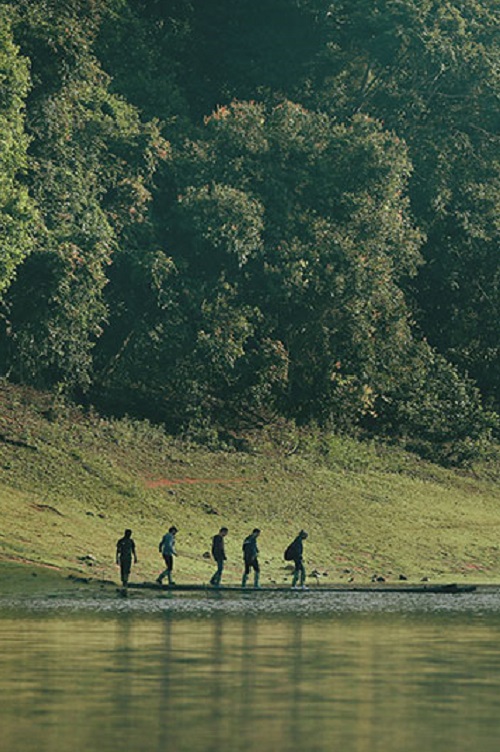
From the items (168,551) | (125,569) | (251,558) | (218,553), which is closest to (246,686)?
(125,569)

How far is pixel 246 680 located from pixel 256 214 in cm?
4073

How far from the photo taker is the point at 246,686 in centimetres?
1866

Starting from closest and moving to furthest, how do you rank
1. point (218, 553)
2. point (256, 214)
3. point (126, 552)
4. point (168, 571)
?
point (126, 552), point (168, 571), point (218, 553), point (256, 214)

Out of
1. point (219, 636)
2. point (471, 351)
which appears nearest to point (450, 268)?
point (471, 351)

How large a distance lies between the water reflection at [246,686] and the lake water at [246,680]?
0.02m

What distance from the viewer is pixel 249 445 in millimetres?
62938

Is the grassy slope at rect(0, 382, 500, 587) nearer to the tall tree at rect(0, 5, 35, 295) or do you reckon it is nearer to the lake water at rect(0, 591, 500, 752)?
the tall tree at rect(0, 5, 35, 295)

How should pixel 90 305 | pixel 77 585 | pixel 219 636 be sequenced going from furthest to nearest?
pixel 90 305, pixel 77 585, pixel 219 636

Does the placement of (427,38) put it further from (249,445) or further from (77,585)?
(77,585)

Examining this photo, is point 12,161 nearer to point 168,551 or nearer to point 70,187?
point 70,187

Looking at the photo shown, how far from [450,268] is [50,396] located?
1650cm

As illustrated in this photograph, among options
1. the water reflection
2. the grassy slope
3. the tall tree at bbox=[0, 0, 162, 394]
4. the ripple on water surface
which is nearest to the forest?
the tall tree at bbox=[0, 0, 162, 394]

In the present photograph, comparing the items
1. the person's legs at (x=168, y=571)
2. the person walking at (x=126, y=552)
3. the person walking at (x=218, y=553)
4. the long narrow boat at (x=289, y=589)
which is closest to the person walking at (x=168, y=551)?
the person's legs at (x=168, y=571)

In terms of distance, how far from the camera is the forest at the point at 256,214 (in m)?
57.5
